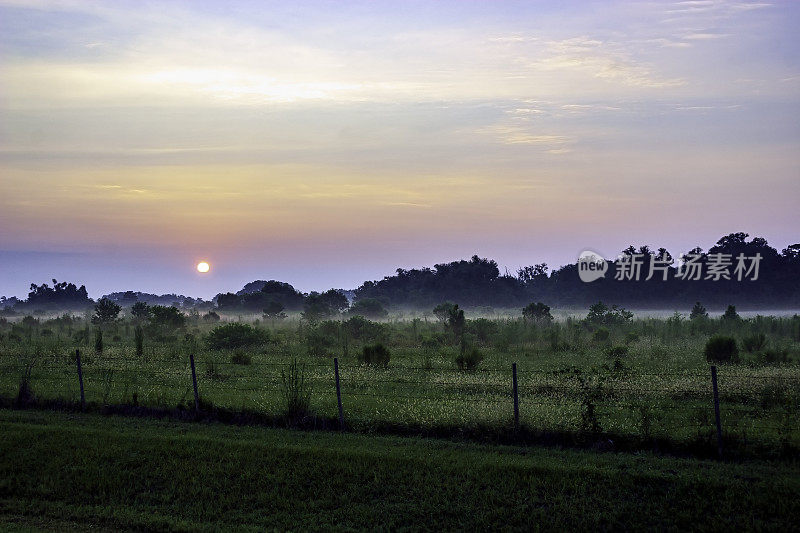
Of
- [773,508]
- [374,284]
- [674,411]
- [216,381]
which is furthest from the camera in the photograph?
[374,284]

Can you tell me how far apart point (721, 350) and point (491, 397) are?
12385mm

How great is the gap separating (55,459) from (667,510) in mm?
10031

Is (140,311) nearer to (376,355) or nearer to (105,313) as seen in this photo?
(105,313)

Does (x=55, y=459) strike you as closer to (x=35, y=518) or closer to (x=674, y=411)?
(x=35, y=518)

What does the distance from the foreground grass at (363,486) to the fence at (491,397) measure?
966mm

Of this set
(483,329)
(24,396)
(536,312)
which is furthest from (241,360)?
(536,312)

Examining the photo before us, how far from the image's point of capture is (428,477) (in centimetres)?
1034

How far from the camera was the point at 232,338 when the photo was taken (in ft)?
107

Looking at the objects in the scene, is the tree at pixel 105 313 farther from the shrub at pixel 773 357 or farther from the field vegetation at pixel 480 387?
the shrub at pixel 773 357

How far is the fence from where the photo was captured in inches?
488

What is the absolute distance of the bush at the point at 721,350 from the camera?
23.8 m

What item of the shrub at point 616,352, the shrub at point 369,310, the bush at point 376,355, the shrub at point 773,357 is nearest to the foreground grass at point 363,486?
the bush at point 376,355

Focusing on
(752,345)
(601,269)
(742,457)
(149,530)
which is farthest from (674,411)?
(601,269)

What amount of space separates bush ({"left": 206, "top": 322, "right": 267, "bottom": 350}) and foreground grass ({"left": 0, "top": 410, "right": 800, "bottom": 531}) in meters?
19.5
